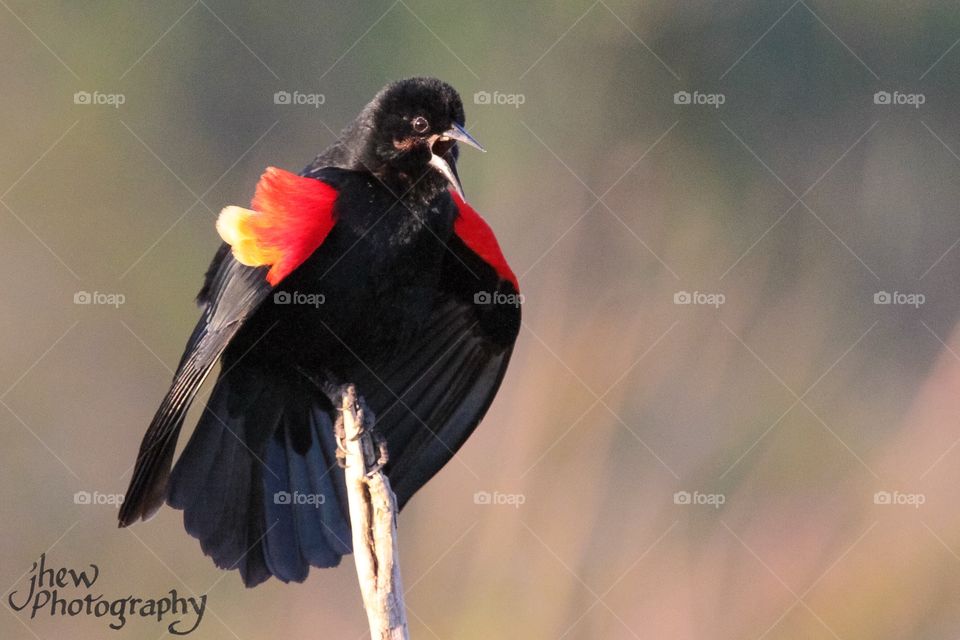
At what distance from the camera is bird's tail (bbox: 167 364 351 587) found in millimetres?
4613

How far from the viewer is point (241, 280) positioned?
14.1 feet

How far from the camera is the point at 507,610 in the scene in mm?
6215

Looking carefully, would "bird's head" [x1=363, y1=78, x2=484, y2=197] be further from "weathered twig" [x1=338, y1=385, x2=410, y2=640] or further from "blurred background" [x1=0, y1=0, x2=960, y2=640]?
"blurred background" [x1=0, y1=0, x2=960, y2=640]

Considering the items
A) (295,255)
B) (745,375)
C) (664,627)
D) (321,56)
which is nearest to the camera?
(295,255)

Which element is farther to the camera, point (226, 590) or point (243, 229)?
point (226, 590)

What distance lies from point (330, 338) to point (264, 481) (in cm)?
64

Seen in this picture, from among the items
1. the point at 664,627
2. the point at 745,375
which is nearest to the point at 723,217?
the point at 745,375

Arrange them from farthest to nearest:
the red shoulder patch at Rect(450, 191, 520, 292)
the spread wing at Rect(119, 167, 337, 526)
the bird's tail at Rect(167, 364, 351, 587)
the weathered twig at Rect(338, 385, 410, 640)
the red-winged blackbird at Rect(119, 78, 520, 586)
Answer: the red shoulder patch at Rect(450, 191, 520, 292) < the bird's tail at Rect(167, 364, 351, 587) < the red-winged blackbird at Rect(119, 78, 520, 586) < the spread wing at Rect(119, 167, 337, 526) < the weathered twig at Rect(338, 385, 410, 640)

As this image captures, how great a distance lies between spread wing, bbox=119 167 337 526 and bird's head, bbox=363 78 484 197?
0.25 metres

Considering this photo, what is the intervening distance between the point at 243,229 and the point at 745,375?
3129 millimetres

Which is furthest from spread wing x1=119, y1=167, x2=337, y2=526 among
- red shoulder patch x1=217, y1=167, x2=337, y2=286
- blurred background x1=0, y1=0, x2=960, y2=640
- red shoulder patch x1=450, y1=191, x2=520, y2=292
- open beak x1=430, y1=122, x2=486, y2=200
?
blurred background x1=0, y1=0, x2=960, y2=640

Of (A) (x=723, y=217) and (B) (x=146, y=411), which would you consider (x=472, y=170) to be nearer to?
(A) (x=723, y=217)

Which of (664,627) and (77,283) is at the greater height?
(77,283)

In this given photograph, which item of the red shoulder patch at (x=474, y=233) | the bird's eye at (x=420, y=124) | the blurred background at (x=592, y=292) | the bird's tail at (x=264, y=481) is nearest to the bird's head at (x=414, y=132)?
the bird's eye at (x=420, y=124)
